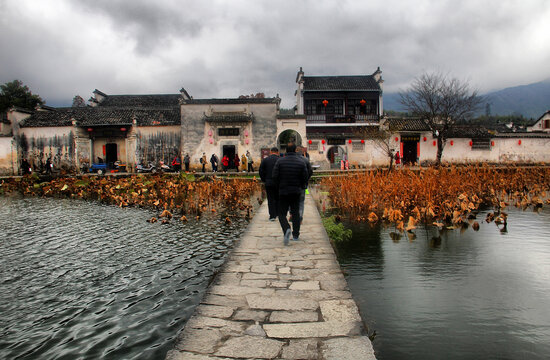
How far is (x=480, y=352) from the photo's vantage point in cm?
328

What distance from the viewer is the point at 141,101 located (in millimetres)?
35406

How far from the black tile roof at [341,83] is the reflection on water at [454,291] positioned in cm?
2891

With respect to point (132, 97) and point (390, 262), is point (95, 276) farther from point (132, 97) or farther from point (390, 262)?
point (132, 97)

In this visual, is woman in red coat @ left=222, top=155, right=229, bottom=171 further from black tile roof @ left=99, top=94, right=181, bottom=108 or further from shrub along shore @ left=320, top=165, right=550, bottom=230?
shrub along shore @ left=320, top=165, right=550, bottom=230

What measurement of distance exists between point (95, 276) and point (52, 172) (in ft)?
83.0

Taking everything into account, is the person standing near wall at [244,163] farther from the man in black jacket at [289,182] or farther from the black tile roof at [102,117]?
the man in black jacket at [289,182]

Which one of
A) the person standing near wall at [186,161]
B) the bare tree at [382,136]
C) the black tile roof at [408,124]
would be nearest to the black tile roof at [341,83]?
the black tile roof at [408,124]

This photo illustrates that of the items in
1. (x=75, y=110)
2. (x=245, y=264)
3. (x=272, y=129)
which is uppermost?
(x=75, y=110)

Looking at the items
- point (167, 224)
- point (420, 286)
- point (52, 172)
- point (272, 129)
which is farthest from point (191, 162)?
point (420, 286)

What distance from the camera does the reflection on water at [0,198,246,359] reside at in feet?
12.0

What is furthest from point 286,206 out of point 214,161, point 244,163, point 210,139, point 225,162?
point 210,139

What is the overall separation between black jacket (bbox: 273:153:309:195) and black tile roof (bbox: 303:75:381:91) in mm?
29925

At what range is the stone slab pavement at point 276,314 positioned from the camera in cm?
282

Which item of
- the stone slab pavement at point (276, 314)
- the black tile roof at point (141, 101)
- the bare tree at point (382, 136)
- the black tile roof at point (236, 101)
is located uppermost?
the black tile roof at point (141, 101)
